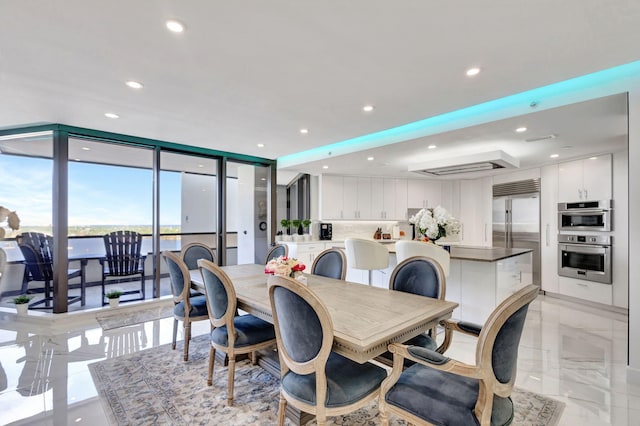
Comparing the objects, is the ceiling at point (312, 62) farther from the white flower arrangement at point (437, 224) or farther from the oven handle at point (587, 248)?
the oven handle at point (587, 248)

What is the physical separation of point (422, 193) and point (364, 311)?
545 cm

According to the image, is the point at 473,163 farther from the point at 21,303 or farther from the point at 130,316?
the point at 21,303

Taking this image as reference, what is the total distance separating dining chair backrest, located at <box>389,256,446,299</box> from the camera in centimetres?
219

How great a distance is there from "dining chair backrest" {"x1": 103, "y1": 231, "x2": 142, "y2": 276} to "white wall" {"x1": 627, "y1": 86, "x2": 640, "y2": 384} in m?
5.98

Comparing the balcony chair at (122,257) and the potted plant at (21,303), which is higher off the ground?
the balcony chair at (122,257)

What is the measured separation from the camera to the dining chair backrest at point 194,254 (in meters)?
3.54

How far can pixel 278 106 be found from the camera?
3023mm

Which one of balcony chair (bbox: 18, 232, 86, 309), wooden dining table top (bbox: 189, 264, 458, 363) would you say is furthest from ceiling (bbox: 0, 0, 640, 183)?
wooden dining table top (bbox: 189, 264, 458, 363)

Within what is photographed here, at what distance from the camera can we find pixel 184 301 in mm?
2764

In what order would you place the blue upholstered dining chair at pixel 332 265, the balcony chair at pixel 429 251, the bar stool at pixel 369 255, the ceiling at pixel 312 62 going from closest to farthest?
the ceiling at pixel 312 62 → the blue upholstered dining chair at pixel 332 265 → the balcony chair at pixel 429 251 → the bar stool at pixel 369 255

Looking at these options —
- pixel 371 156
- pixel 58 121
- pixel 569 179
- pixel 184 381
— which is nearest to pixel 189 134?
pixel 58 121

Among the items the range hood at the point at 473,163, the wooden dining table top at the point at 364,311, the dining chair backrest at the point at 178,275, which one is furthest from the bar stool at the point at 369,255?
the dining chair backrest at the point at 178,275

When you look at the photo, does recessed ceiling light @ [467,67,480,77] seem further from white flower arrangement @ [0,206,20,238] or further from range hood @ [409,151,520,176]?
white flower arrangement @ [0,206,20,238]

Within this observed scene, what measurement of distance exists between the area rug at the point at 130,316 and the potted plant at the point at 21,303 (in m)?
0.83
